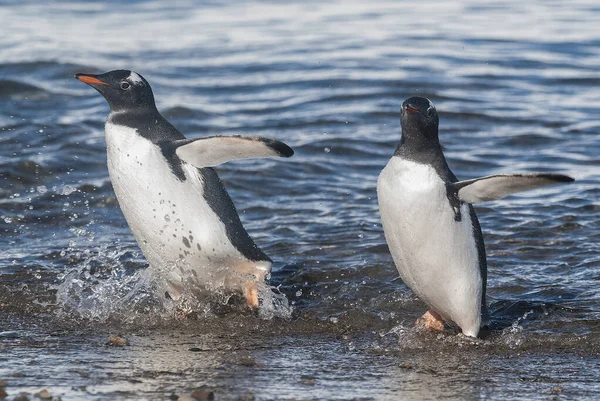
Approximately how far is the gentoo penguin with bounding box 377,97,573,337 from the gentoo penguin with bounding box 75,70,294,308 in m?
0.84

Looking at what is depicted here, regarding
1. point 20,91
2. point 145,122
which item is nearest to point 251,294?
point 145,122

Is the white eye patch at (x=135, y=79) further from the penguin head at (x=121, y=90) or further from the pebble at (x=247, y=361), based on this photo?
the pebble at (x=247, y=361)

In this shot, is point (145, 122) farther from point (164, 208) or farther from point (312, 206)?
point (312, 206)

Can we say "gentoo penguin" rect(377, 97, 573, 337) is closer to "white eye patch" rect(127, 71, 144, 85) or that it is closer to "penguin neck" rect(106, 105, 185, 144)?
"penguin neck" rect(106, 105, 185, 144)

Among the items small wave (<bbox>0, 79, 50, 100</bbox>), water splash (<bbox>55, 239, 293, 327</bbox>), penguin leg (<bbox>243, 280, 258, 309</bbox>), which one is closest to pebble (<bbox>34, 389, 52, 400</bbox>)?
water splash (<bbox>55, 239, 293, 327</bbox>)

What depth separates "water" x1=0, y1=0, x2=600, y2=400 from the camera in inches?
202

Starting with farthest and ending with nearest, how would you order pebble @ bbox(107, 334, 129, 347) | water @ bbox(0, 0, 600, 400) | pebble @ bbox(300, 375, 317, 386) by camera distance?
pebble @ bbox(107, 334, 129, 347) < water @ bbox(0, 0, 600, 400) < pebble @ bbox(300, 375, 317, 386)

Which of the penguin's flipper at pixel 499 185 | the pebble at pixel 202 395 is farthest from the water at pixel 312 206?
the penguin's flipper at pixel 499 185

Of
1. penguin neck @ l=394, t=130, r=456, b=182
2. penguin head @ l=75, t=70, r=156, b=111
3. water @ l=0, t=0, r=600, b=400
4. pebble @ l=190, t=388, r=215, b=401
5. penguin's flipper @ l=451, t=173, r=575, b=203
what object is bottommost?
water @ l=0, t=0, r=600, b=400

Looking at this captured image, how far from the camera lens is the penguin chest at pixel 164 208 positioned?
6.00 metres

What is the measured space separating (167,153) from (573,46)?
11.6 metres

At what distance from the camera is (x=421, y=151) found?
561 cm

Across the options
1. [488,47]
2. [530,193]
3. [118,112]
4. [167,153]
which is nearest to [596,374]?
[167,153]

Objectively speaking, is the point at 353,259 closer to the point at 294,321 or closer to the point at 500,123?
the point at 294,321
